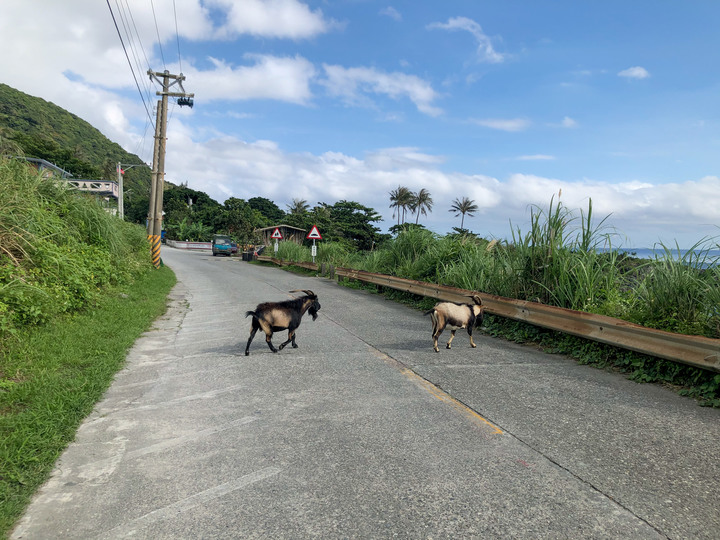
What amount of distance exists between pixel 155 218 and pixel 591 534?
88.0 feet

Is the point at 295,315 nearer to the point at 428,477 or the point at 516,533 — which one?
the point at 428,477

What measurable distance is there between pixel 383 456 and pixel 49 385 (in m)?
3.70

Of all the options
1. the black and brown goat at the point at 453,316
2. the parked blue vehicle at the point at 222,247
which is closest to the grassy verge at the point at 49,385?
the black and brown goat at the point at 453,316

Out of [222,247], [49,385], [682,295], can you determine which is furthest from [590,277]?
[222,247]

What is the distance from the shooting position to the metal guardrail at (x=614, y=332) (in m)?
4.99

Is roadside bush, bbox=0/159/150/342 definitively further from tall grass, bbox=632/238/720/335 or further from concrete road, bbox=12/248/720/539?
tall grass, bbox=632/238/720/335

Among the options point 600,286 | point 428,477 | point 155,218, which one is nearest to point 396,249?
point 600,286

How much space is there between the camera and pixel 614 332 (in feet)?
20.1

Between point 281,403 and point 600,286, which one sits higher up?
point 600,286

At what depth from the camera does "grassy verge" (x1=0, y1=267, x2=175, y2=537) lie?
10.6 ft

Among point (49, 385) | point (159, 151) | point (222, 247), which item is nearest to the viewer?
point (49, 385)

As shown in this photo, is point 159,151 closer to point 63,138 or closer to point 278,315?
point 278,315

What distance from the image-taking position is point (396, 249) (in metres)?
16.2

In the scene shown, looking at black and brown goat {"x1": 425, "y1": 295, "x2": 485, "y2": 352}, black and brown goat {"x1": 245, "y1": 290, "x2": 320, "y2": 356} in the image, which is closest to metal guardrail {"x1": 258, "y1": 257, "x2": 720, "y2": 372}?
black and brown goat {"x1": 425, "y1": 295, "x2": 485, "y2": 352}
